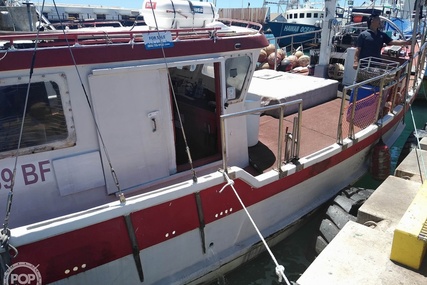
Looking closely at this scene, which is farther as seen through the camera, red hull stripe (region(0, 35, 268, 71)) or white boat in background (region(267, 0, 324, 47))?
white boat in background (region(267, 0, 324, 47))

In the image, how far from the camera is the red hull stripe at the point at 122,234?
292 centimetres

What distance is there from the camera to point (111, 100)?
339 centimetres

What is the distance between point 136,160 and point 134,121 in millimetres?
427

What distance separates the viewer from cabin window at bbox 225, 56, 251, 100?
13.5 ft

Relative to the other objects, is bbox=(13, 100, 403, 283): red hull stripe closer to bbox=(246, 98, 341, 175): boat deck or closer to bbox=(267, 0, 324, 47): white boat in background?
bbox=(246, 98, 341, 175): boat deck

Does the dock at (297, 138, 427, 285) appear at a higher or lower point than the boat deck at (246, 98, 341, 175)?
lower

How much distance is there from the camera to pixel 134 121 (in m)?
3.57

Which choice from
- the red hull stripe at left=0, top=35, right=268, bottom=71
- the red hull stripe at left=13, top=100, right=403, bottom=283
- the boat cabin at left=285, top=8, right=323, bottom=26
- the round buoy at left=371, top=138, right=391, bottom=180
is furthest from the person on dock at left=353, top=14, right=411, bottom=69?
the boat cabin at left=285, top=8, right=323, bottom=26

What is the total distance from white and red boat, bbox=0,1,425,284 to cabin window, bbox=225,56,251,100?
15mm

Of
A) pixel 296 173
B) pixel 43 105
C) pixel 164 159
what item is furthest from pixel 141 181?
pixel 296 173

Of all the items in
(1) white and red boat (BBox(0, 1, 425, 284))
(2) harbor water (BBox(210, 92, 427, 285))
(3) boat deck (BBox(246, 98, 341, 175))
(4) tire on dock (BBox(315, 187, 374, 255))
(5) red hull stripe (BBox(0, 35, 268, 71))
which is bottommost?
(2) harbor water (BBox(210, 92, 427, 285))

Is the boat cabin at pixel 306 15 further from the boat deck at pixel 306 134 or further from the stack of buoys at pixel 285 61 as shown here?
the boat deck at pixel 306 134

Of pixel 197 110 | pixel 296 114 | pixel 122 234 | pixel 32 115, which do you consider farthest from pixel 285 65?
pixel 32 115

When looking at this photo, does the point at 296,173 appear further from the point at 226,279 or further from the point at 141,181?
the point at 141,181
